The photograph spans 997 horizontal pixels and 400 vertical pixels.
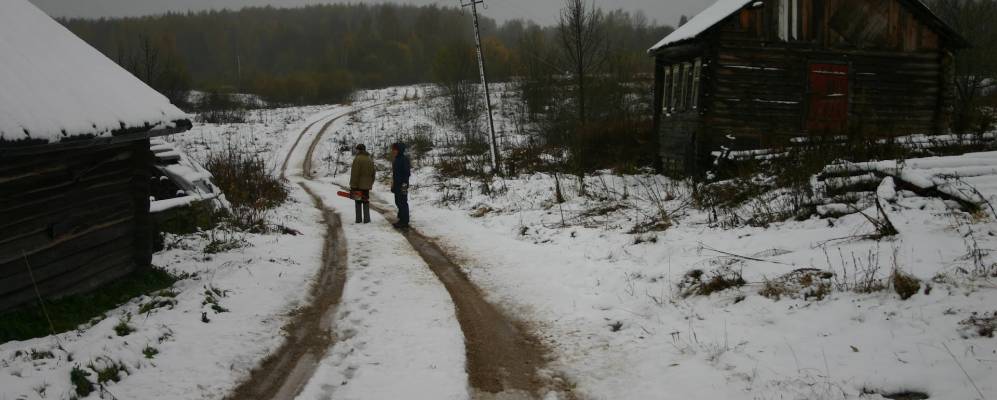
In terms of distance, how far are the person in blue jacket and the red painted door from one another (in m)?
10.9

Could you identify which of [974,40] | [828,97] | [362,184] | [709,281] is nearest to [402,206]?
[362,184]

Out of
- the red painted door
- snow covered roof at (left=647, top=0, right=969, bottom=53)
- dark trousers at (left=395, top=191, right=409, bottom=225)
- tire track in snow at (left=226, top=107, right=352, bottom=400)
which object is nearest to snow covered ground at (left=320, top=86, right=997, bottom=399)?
tire track in snow at (left=226, top=107, right=352, bottom=400)

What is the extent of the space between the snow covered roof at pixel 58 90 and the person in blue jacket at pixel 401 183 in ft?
14.9

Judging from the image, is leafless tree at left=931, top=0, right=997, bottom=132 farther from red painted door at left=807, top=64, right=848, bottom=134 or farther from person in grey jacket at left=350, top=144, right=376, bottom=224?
person in grey jacket at left=350, top=144, right=376, bottom=224

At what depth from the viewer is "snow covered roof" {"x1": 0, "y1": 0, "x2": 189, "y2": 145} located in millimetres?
4824

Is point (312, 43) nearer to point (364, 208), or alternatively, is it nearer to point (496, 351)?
point (364, 208)

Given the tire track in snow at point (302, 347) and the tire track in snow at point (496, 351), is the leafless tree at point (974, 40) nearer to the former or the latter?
the tire track in snow at point (496, 351)

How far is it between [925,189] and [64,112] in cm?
926

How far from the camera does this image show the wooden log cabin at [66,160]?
4.99 metres

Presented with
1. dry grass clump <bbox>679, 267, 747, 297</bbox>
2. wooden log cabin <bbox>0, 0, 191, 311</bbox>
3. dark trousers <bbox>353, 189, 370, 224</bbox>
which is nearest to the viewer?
wooden log cabin <bbox>0, 0, 191, 311</bbox>

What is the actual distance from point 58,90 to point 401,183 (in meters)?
6.32

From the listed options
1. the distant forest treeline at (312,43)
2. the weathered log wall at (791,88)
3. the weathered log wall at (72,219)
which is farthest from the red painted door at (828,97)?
the distant forest treeline at (312,43)

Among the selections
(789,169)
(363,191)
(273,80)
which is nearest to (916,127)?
(789,169)

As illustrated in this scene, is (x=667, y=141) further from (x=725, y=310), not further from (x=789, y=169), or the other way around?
(x=725, y=310)
